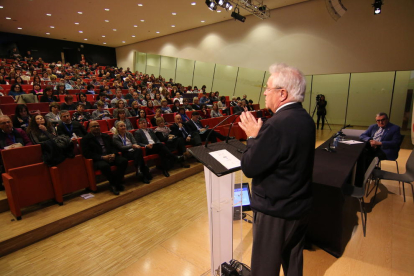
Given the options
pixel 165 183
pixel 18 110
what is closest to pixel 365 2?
pixel 165 183

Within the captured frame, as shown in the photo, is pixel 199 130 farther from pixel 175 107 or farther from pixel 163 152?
pixel 175 107

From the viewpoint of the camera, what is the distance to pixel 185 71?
12586 mm

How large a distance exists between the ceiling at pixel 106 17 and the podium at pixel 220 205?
802 centimetres

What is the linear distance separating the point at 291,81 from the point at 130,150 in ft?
9.38

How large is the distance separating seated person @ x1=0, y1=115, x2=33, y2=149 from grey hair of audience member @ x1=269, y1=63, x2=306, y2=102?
3122mm

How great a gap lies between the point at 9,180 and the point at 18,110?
1723 mm

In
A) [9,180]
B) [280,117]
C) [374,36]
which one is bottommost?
[9,180]

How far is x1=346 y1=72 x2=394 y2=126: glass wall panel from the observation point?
754cm

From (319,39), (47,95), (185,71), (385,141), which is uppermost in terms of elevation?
(319,39)

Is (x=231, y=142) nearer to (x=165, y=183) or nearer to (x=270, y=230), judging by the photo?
(x=270, y=230)

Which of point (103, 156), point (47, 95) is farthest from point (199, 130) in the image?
point (47, 95)

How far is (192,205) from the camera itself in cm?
297

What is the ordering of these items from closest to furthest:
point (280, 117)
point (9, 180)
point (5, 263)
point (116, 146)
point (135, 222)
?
point (280, 117) → point (5, 263) → point (9, 180) → point (135, 222) → point (116, 146)

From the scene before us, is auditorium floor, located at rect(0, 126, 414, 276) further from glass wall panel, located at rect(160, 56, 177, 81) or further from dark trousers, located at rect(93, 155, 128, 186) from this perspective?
glass wall panel, located at rect(160, 56, 177, 81)
